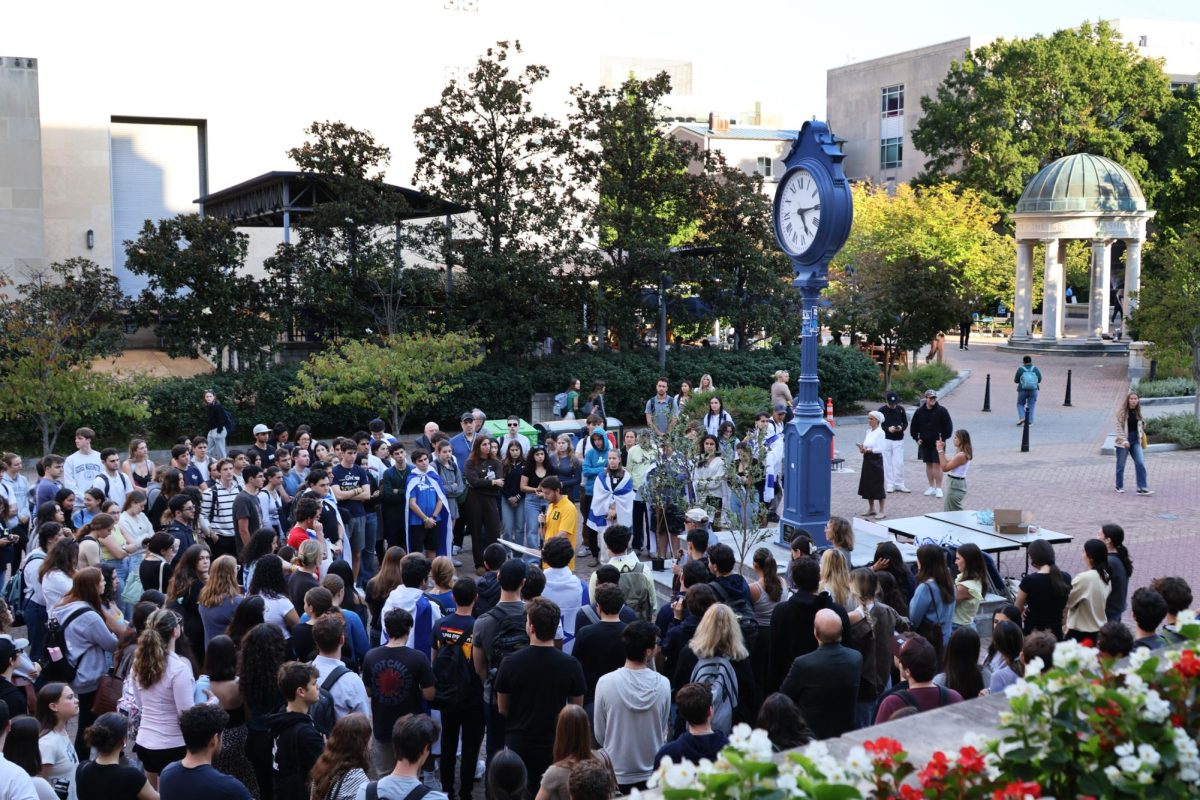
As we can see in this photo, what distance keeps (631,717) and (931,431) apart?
13108 mm

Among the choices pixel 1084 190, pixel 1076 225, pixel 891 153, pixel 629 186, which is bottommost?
pixel 629 186

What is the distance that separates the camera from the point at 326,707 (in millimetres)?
6777

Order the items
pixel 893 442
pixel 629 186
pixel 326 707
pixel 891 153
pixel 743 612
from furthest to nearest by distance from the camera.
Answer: pixel 891 153
pixel 629 186
pixel 893 442
pixel 743 612
pixel 326 707

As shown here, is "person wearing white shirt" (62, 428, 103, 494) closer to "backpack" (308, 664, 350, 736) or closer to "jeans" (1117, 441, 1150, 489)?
"backpack" (308, 664, 350, 736)

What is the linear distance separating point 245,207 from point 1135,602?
26.4 m

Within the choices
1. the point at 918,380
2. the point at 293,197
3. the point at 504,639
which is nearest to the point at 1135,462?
the point at 918,380

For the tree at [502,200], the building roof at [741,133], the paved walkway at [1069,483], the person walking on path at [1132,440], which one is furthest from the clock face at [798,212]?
the building roof at [741,133]

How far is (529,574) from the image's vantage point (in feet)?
25.6

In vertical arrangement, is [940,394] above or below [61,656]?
above

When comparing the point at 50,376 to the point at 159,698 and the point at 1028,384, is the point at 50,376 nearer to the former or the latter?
the point at 159,698

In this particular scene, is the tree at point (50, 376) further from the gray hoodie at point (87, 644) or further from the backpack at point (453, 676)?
the backpack at point (453, 676)

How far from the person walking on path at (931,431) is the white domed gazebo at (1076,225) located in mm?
29772

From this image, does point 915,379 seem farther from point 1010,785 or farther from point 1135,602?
point 1010,785

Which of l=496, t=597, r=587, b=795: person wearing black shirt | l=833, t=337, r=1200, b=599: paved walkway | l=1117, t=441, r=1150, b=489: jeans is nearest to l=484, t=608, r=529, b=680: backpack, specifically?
l=496, t=597, r=587, b=795: person wearing black shirt
